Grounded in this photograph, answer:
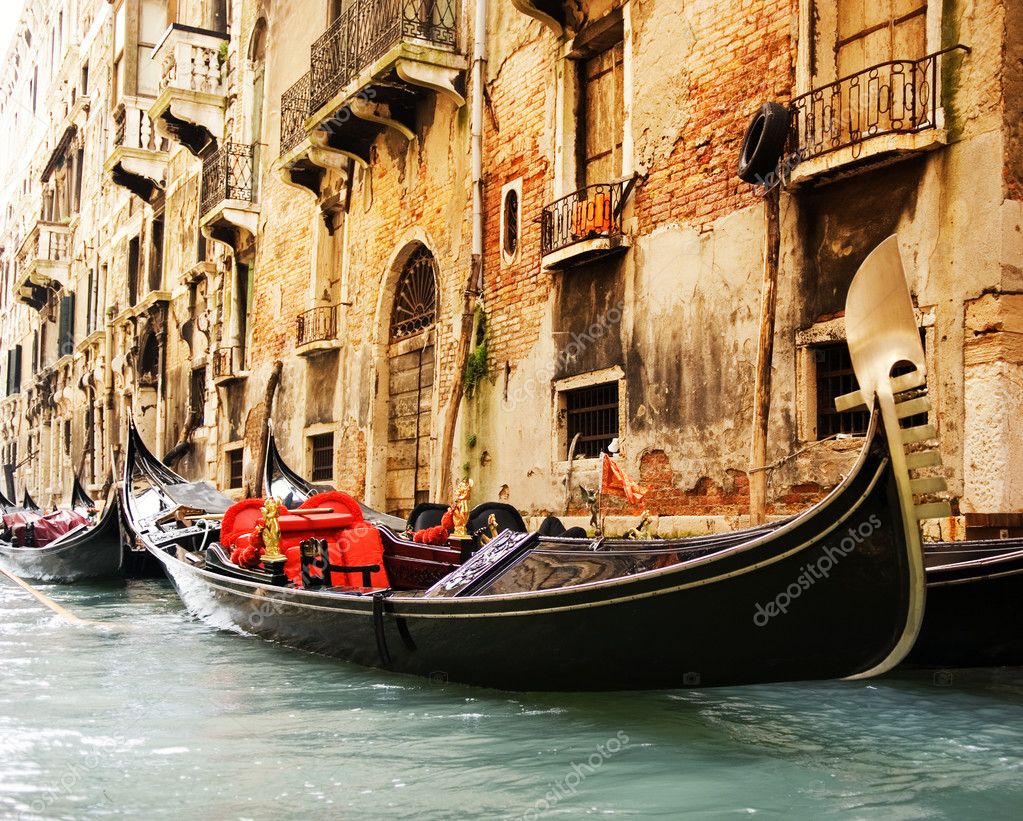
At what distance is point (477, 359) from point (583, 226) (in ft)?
5.97

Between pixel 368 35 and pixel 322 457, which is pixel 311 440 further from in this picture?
pixel 368 35

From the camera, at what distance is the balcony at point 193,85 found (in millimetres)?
16078

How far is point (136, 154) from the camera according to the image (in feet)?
61.7

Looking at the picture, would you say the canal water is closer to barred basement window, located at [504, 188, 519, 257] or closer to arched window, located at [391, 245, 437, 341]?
barred basement window, located at [504, 188, 519, 257]

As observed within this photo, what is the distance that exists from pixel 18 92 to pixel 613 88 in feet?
101

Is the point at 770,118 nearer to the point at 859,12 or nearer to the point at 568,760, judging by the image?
the point at 859,12

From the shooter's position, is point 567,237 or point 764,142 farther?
point 567,237

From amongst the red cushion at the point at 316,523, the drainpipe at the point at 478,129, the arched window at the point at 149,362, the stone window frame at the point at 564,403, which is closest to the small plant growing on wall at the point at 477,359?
the drainpipe at the point at 478,129

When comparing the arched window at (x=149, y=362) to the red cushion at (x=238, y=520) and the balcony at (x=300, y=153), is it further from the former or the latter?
the red cushion at (x=238, y=520)

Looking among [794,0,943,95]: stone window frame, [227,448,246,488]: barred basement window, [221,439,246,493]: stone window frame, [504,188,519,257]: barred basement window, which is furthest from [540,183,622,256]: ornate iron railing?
[227,448,246,488]: barred basement window

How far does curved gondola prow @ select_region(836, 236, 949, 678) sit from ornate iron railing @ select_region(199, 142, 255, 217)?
41.1 ft

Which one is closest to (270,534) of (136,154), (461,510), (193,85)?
(461,510)

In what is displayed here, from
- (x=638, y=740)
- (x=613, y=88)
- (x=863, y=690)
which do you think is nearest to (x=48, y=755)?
(x=638, y=740)

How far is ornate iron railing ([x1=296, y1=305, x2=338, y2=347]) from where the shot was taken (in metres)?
12.7
